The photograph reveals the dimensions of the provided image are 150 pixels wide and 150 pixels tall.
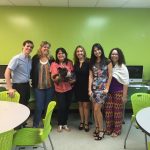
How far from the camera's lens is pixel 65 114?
4.19 meters

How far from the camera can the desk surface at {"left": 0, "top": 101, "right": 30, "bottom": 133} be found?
2.23m

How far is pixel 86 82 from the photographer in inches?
156

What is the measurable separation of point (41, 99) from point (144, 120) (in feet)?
6.50

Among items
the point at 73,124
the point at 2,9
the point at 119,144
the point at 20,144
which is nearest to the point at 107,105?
the point at 119,144

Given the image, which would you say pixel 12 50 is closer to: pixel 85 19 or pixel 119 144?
pixel 85 19

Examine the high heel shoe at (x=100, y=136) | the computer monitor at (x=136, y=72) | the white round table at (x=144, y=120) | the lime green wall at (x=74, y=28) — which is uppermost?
the lime green wall at (x=74, y=28)

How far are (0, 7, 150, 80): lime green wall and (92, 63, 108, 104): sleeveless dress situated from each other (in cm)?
167

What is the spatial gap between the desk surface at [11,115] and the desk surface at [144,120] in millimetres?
1157

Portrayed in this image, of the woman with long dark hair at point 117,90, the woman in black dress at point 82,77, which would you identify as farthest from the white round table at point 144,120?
the woman in black dress at point 82,77

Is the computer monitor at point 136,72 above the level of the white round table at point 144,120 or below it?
above

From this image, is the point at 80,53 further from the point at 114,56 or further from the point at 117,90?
the point at 117,90

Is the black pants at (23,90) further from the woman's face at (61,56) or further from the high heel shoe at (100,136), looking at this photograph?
the high heel shoe at (100,136)

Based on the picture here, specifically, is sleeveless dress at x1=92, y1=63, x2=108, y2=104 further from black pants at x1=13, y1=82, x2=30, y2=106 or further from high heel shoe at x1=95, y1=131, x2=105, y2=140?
black pants at x1=13, y1=82, x2=30, y2=106

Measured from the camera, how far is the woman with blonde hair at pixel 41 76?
3.88 metres
